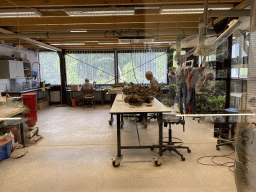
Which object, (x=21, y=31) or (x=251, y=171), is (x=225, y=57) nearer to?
(x=251, y=171)

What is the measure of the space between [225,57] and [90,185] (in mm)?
3250

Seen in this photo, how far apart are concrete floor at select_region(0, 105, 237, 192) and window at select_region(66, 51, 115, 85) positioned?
4841 mm

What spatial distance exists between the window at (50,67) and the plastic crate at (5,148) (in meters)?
5.94

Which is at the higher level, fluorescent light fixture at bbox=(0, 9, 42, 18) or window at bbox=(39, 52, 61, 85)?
fluorescent light fixture at bbox=(0, 9, 42, 18)

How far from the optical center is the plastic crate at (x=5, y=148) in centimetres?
291

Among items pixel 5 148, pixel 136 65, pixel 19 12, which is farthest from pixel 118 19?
pixel 136 65

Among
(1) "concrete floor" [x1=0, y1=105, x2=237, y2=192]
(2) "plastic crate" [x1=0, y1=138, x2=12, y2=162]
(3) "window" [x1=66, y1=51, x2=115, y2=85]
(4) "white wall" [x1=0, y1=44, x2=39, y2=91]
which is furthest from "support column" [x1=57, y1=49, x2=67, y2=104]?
(2) "plastic crate" [x1=0, y1=138, x2=12, y2=162]

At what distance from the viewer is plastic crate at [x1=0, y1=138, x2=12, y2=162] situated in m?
2.91

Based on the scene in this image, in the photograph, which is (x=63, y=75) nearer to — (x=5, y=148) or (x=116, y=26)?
(x=116, y=26)

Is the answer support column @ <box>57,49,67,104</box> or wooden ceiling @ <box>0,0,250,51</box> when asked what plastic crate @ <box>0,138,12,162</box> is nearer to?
wooden ceiling @ <box>0,0,250,51</box>

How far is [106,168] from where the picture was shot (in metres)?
2.67

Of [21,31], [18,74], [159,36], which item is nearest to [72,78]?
[18,74]

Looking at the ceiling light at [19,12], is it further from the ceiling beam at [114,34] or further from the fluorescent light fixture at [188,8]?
the fluorescent light fixture at [188,8]

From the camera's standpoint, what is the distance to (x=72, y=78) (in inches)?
342
